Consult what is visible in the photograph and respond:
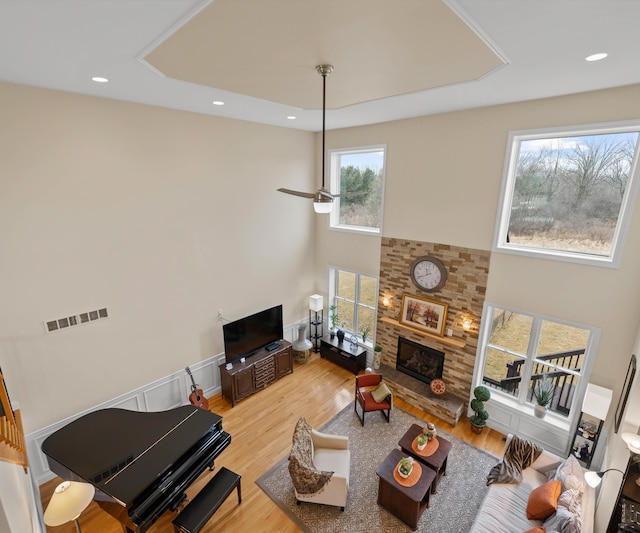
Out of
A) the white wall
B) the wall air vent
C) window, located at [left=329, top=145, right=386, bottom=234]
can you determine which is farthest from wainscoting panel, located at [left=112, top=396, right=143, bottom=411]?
window, located at [left=329, top=145, right=386, bottom=234]

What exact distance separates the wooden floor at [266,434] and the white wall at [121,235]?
4.20 feet

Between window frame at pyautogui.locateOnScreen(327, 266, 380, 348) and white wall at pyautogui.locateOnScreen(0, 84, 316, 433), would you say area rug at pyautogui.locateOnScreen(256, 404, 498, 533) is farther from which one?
white wall at pyautogui.locateOnScreen(0, 84, 316, 433)

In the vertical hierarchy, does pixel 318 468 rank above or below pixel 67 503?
below

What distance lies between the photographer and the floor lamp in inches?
87.8

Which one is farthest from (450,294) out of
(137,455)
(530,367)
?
(137,455)

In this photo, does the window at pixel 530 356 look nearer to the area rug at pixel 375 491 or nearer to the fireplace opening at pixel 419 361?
the fireplace opening at pixel 419 361

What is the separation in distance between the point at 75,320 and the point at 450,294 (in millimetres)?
5719

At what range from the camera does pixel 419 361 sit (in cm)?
623

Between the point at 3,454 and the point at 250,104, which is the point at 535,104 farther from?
the point at 3,454

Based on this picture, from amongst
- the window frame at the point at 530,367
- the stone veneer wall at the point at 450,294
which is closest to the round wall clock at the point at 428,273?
the stone veneer wall at the point at 450,294

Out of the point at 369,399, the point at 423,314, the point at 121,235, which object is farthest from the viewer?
the point at 423,314

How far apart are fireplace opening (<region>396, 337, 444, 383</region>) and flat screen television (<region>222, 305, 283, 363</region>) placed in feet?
8.44

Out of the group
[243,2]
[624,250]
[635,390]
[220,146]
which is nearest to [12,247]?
[220,146]

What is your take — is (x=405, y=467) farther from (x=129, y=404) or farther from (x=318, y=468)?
(x=129, y=404)
